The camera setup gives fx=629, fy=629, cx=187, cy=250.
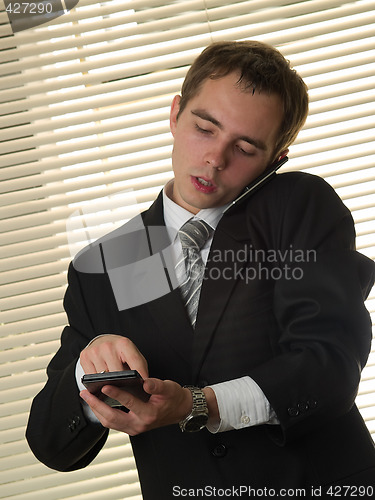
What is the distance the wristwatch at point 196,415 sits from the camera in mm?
986

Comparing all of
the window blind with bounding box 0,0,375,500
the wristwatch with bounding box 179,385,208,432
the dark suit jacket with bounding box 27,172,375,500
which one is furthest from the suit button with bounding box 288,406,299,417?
the window blind with bounding box 0,0,375,500

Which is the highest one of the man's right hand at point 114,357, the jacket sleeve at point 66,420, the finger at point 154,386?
the finger at point 154,386

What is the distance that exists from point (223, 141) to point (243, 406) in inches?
18.5

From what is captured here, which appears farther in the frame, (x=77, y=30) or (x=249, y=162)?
(x=77, y=30)

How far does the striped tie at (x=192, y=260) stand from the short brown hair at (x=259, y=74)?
216 mm

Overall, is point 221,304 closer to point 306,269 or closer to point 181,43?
point 306,269

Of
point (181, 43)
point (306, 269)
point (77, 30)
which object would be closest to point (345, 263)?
point (306, 269)

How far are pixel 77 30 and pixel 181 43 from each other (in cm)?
30

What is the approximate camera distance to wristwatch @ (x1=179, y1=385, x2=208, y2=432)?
0.99m

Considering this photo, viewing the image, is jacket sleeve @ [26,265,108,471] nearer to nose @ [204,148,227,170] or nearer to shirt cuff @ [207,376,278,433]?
shirt cuff @ [207,376,278,433]

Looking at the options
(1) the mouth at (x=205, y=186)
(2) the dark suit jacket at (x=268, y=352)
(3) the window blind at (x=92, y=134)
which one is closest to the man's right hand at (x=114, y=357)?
(2) the dark suit jacket at (x=268, y=352)

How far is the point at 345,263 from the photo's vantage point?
3.49 feet

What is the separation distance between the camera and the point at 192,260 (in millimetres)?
1190

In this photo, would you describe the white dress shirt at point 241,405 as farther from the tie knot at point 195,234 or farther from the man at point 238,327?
the tie knot at point 195,234
